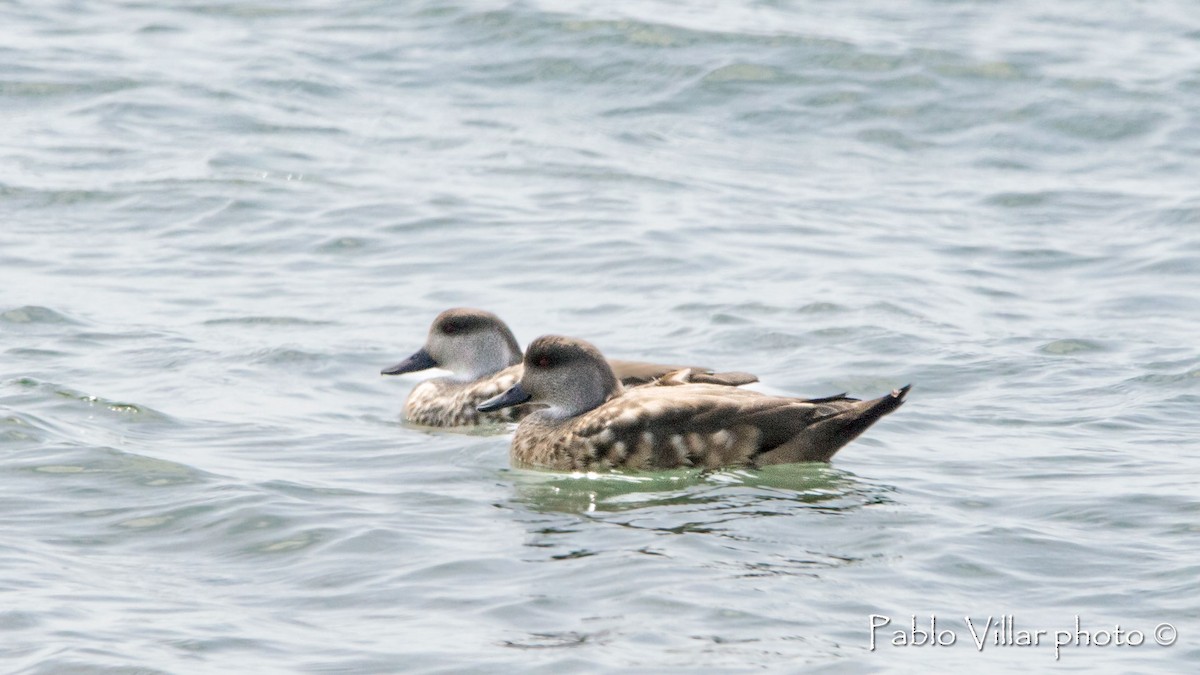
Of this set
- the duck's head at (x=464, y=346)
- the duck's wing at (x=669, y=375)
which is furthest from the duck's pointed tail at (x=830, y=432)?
the duck's head at (x=464, y=346)

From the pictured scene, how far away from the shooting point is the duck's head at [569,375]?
10.2 m

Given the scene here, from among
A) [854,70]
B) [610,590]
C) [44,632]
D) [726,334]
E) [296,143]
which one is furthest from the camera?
[854,70]

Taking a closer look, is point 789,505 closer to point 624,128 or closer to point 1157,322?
point 1157,322

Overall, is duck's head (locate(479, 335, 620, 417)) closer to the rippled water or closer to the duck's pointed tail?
the rippled water

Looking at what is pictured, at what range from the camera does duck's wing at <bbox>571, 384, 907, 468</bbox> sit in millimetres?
9453

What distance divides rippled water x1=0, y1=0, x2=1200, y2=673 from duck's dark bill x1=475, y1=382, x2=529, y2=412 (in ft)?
0.73

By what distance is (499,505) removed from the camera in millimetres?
8992

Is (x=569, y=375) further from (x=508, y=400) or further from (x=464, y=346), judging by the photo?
(x=464, y=346)

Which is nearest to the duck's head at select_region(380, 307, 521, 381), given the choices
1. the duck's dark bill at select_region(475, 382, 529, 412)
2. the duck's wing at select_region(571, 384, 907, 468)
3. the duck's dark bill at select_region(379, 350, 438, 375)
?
the duck's dark bill at select_region(379, 350, 438, 375)

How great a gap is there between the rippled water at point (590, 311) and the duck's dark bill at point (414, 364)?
17 cm

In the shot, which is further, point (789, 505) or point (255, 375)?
point (255, 375)

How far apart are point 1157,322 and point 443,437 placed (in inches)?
204

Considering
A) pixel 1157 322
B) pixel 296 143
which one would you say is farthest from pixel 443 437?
pixel 296 143

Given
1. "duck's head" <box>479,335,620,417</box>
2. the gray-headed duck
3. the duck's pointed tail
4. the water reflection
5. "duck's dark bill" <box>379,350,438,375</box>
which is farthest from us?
"duck's dark bill" <box>379,350,438,375</box>
